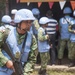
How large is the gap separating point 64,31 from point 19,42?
5.32 metres

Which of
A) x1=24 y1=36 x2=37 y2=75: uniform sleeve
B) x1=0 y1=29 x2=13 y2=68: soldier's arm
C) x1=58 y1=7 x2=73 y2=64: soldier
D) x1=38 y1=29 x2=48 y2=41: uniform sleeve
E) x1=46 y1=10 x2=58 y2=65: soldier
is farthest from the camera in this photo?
x1=58 y1=7 x2=73 y2=64: soldier

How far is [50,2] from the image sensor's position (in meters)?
10.3

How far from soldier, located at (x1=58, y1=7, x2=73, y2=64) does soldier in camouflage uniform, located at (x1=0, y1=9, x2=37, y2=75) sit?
5.11 meters

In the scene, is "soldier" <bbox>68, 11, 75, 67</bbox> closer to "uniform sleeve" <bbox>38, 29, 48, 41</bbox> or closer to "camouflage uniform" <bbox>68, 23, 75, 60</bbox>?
"camouflage uniform" <bbox>68, 23, 75, 60</bbox>

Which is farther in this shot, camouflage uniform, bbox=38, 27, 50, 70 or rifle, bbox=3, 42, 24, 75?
camouflage uniform, bbox=38, 27, 50, 70

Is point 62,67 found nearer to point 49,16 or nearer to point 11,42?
point 49,16

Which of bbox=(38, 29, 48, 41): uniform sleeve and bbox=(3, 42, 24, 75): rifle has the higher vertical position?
bbox=(3, 42, 24, 75): rifle

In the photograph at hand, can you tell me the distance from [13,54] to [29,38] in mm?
336

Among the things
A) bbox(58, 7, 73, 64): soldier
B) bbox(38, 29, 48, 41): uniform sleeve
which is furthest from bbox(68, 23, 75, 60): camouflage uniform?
bbox(38, 29, 48, 41): uniform sleeve

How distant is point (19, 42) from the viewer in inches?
182

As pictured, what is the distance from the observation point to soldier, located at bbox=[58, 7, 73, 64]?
9.73 metres

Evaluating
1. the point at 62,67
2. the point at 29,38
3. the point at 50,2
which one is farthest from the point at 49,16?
the point at 29,38

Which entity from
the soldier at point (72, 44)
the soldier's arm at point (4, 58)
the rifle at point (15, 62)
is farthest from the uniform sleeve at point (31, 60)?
the soldier at point (72, 44)

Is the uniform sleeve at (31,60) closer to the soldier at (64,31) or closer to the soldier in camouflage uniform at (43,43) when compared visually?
the soldier in camouflage uniform at (43,43)
